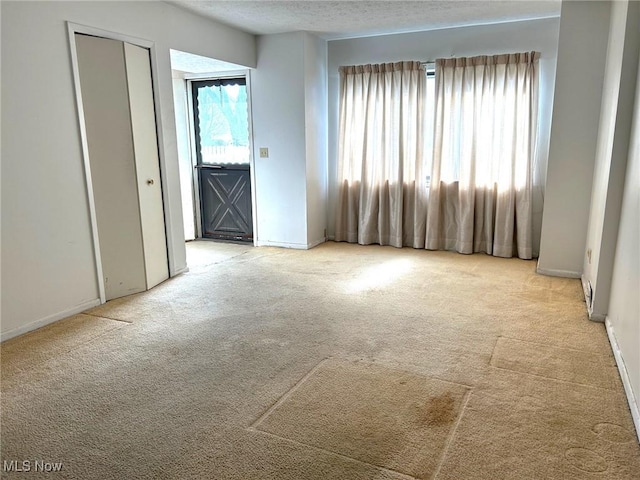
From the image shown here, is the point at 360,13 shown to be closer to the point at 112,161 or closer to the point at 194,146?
the point at 112,161

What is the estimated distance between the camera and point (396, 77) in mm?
5242

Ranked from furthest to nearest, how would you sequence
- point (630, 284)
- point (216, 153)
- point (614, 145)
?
point (216, 153) → point (614, 145) → point (630, 284)

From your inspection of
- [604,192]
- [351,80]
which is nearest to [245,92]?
[351,80]

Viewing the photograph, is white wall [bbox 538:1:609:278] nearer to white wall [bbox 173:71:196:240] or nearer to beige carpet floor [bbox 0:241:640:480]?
beige carpet floor [bbox 0:241:640:480]

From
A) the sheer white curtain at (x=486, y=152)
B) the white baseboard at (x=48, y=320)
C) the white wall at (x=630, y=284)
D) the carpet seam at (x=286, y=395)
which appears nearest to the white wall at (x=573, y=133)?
the sheer white curtain at (x=486, y=152)

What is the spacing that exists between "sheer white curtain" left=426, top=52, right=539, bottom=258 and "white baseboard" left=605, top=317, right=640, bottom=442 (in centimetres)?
207

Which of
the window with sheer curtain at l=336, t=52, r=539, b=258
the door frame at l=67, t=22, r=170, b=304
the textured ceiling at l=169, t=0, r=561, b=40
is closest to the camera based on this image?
the door frame at l=67, t=22, r=170, b=304

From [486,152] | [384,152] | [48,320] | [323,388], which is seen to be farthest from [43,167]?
[486,152]

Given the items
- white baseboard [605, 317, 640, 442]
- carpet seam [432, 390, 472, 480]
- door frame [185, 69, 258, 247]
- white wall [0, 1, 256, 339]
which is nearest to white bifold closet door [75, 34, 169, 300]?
white wall [0, 1, 256, 339]

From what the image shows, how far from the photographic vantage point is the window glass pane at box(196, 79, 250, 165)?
579 centimetres

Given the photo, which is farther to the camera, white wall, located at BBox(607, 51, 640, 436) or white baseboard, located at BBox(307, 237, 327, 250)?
white baseboard, located at BBox(307, 237, 327, 250)

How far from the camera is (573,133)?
406 cm

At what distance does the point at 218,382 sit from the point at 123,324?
1178 millimetres

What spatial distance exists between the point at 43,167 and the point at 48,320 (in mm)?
1066
